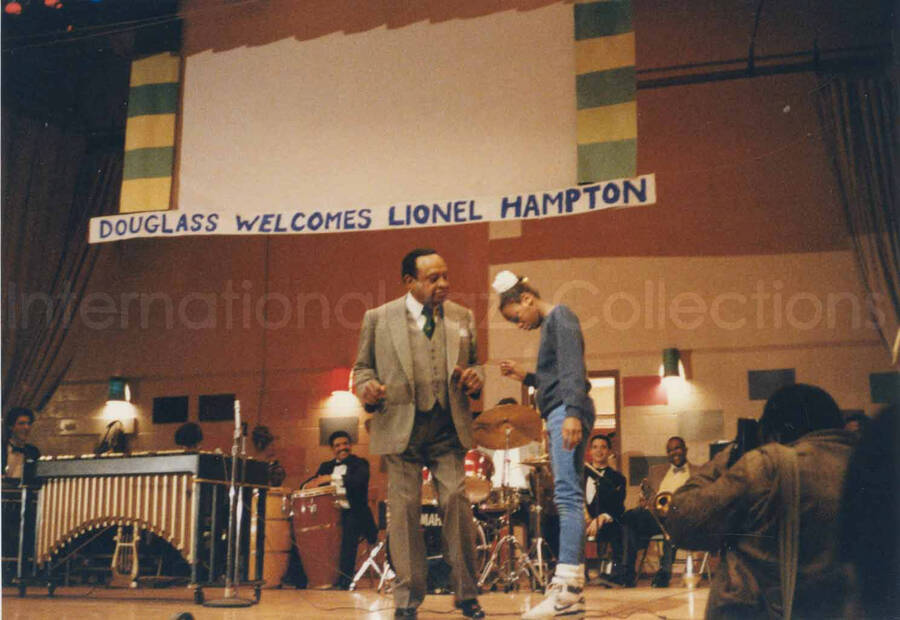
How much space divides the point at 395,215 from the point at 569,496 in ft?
7.75

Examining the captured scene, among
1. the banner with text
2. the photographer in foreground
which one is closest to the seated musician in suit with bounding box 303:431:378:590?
the banner with text

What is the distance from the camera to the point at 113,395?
1298cm

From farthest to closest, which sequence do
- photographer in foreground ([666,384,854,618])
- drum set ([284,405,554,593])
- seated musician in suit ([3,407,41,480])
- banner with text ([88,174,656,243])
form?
1. seated musician in suit ([3,407,41,480])
2. drum set ([284,405,554,593])
3. banner with text ([88,174,656,243])
4. photographer in foreground ([666,384,854,618])

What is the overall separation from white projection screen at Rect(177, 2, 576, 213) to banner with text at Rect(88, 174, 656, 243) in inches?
2.6

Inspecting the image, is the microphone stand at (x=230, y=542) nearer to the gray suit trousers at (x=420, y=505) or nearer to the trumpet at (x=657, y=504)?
the gray suit trousers at (x=420, y=505)

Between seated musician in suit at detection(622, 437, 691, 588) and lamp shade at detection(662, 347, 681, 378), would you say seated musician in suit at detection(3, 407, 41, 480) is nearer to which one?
seated musician in suit at detection(622, 437, 691, 588)

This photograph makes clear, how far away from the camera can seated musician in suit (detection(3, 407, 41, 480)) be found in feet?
32.1

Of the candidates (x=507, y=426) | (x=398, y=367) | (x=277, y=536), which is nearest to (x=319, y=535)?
(x=277, y=536)

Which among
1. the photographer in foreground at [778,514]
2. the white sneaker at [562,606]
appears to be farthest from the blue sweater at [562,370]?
the photographer in foreground at [778,514]

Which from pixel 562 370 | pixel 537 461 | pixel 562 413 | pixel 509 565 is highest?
pixel 562 370

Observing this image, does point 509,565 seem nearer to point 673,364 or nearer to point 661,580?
point 661,580

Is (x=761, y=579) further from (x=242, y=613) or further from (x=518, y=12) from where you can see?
(x=518, y=12)

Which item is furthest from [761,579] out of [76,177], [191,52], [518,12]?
[76,177]

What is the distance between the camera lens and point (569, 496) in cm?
469
